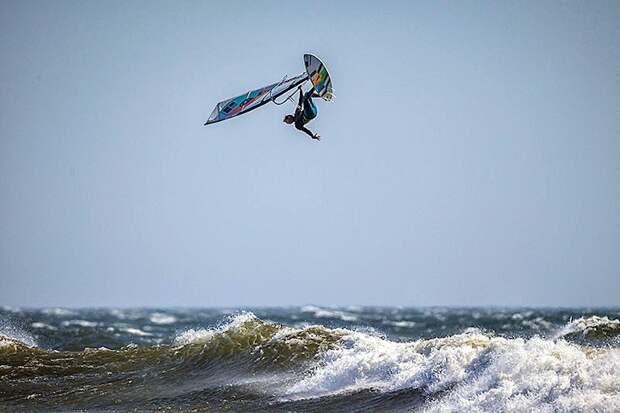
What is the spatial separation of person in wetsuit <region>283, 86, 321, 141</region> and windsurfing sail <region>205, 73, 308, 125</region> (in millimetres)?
381

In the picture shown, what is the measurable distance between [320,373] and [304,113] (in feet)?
13.3

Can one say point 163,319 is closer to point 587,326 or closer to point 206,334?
point 206,334

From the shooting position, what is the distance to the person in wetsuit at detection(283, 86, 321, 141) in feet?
38.5

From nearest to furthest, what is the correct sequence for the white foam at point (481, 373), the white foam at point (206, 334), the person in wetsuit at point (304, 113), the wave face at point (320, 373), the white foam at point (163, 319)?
the white foam at point (481, 373) < the wave face at point (320, 373) < the person in wetsuit at point (304, 113) < the white foam at point (206, 334) < the white foam at point (163, 319)

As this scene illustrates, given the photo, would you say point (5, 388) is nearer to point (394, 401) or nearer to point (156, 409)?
point (156, 409)

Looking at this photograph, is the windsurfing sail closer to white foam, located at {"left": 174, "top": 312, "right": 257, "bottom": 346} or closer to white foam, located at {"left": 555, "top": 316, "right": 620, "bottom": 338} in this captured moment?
white foam, located at {"left": 174, "top": 312, "right": 257, "bottom": 346}

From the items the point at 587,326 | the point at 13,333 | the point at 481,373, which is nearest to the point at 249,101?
the point at 481,373

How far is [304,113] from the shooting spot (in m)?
11.7

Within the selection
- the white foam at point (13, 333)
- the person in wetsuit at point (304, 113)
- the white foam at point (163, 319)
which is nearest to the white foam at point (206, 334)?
the white foam at point (13, 333)

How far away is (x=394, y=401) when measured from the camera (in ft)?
38.3

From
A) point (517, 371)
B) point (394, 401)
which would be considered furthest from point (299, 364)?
point (517, 371)

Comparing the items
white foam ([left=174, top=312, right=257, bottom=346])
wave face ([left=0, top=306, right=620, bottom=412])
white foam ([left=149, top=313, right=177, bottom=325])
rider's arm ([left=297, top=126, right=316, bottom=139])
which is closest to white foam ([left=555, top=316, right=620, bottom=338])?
wave face ([left=0, top=306, right=620, bottom=412])

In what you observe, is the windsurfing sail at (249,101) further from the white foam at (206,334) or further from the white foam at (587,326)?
the white foam at (587,326)

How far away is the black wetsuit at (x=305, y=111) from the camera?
11742 mm
